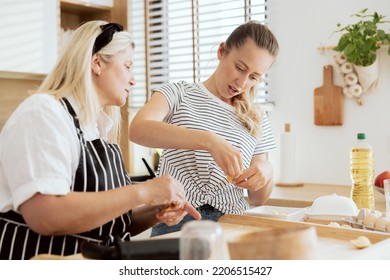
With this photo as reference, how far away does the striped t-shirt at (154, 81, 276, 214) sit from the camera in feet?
5.24

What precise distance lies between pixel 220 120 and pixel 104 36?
0.49 meters

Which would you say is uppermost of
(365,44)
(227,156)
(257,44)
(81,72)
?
(365,44)

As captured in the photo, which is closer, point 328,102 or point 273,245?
point 273,245

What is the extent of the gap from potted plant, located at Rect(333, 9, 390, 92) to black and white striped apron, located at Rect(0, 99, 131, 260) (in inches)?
60.7

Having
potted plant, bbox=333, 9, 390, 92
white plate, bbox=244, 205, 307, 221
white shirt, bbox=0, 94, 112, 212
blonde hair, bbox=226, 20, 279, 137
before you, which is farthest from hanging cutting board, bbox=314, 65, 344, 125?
white shirt, bbox=0, 94, 112, 212

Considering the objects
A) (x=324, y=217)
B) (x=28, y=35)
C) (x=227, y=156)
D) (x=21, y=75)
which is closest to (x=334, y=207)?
(x=324, y=217)

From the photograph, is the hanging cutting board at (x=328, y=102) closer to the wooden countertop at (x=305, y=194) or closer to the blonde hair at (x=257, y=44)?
the wooden countertop at (x=305, y=194)

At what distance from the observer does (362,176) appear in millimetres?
1882

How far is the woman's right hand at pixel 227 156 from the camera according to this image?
1.37 meters

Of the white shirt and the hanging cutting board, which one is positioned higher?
the hanging cutting board

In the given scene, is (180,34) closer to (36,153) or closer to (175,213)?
→ (175,213)

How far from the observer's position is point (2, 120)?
3.03 m

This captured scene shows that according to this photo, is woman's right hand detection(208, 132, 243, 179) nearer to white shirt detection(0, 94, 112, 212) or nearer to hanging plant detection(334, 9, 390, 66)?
white shirt detection(0, 94, 112, 212)
